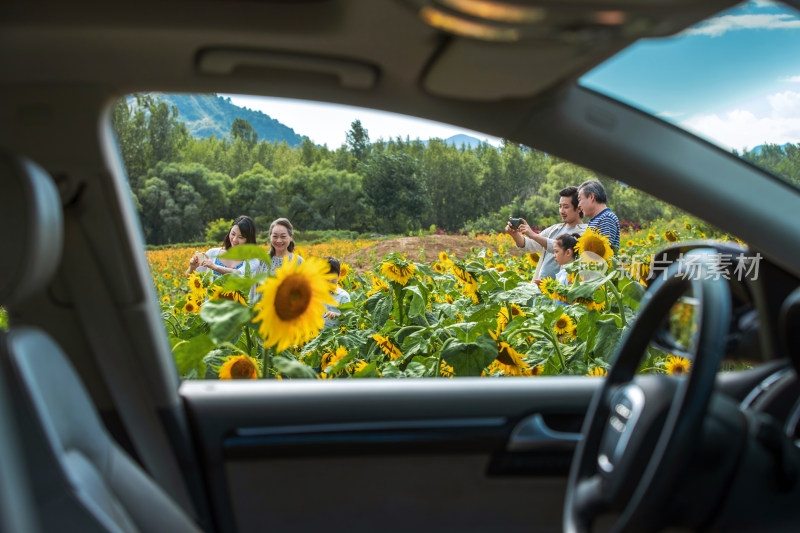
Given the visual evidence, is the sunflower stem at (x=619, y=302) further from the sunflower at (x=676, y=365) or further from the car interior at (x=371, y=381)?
the car interior at (x=371, y=381)

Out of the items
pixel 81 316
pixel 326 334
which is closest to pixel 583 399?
pixel 326 334

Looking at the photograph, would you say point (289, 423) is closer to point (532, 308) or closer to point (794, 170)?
point (532, 308)

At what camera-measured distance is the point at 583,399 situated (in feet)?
6.32

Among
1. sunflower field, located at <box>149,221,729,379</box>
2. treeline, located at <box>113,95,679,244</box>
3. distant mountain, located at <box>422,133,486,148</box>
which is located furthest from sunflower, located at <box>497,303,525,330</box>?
distant mountain, located at <box>422,133,486,148</box>

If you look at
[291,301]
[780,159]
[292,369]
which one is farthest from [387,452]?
[780,159]

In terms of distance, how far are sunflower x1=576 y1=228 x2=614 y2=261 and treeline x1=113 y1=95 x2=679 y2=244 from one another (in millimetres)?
152

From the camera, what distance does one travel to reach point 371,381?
197 centimetres

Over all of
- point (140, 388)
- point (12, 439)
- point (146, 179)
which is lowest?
point (140, 388)

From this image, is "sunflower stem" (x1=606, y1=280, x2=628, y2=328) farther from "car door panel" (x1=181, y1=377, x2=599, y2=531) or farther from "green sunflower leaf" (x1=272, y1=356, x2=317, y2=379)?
"green sunflower leaf" (x1=272, y1=356, x2=317, y2=379)

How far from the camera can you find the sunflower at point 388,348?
8.14ft

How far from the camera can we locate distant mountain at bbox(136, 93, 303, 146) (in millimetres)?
1701

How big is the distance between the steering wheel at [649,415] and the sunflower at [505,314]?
43.6 inches

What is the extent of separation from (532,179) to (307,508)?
1350mm

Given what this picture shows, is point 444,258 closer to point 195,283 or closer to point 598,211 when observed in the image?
point 598,211
